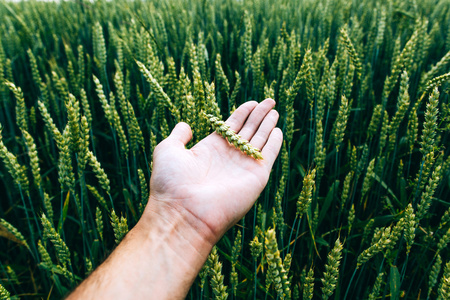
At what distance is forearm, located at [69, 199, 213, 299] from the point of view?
2.76ft

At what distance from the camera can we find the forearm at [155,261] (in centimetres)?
84

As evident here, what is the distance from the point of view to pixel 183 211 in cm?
105

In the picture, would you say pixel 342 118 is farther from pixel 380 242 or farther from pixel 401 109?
pixel 380 242

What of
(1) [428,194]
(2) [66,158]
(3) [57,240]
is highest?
(2) [66,158]

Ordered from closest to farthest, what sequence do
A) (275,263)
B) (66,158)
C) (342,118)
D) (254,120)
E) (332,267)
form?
1. (275,263)
2. (332,267)
3. (66,158)
4. (342,118)
5. (254,120)

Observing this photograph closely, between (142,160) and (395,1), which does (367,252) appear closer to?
(142,160)

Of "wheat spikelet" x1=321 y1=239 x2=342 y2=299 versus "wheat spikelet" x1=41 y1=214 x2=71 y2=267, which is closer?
"wheat spikelet" x1=321 y1=239 x2=342 y2=299

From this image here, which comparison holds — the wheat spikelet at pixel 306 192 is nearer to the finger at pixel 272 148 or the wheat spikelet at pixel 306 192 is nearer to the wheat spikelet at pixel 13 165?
the finger at pixel 272 148

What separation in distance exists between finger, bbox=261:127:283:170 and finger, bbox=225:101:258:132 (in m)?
0.16

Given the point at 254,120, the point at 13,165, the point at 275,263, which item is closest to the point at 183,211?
the point at 275,263

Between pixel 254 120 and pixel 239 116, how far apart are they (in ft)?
0.22

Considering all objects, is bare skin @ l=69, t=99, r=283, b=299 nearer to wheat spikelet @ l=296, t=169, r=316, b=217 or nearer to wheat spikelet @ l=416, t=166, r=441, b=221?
wheat spikelet @ l=296, t=169, r=316, b=217

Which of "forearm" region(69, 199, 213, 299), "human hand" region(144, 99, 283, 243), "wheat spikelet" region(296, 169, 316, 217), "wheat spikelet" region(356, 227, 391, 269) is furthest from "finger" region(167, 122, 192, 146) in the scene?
"wheat spikelet" region(356, 227, 391, 269)

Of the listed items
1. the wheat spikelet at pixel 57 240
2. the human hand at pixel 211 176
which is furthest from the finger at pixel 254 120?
the wheat spikelet at pixel 57 240
